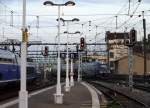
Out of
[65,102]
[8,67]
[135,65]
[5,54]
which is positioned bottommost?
[65,102]

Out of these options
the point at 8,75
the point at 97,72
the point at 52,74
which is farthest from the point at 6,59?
the point at 52,74

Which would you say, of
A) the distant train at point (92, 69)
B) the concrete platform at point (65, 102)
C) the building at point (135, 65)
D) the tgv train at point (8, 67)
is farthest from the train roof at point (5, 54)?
the building at point (135, 65)

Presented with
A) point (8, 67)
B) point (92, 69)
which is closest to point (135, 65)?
point (92, 69)

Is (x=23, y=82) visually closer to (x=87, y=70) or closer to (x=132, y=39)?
(x=132, y=39)

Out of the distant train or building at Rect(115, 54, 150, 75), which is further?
building at Rect(115, 54, 150, 75)

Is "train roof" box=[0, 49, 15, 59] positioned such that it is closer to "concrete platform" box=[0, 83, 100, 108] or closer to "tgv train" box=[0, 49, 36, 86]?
"tgv train" box=[0, 49, 36, 86]

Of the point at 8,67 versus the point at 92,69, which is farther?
the point at 92,69

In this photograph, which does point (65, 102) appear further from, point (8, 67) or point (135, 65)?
point (135, 65)

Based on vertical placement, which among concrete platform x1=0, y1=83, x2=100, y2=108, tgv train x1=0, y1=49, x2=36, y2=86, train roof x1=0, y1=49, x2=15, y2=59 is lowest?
concrete platform x1=0, y1=83, x2=100, y2=108

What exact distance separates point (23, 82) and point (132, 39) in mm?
26929

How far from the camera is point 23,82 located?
17.2m

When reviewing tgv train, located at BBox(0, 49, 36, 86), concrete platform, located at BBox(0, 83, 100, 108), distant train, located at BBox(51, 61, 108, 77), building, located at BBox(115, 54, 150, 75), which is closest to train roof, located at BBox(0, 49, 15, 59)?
tgv train, located at BBox(0, 49, 36, 86)

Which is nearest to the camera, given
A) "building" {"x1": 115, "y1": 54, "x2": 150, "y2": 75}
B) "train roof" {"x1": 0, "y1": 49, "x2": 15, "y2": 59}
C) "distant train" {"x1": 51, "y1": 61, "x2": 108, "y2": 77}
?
"train roof" {"x1": 0, "y1": 49, "x2": 15, "y2": 59}

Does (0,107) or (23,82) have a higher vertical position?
(23,82)
